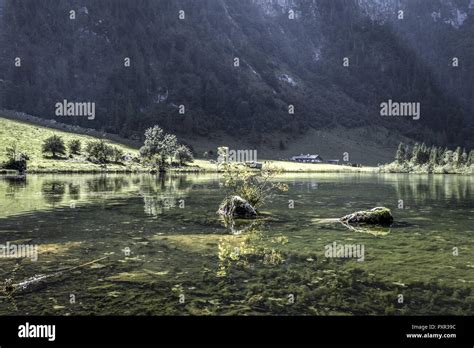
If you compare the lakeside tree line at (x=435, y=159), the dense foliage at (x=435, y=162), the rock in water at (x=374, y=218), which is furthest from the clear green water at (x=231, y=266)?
the lakeside tree line at (x=435, y=159)

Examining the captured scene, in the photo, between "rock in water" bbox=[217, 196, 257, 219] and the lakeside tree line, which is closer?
"rock in water" bbox=[217, 196, 257, 219]

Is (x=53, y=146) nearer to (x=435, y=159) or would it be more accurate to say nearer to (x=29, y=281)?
(x=29, y=281)

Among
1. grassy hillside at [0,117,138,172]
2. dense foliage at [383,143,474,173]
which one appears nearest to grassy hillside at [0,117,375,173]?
grassy hillside at [0,117,138,172]

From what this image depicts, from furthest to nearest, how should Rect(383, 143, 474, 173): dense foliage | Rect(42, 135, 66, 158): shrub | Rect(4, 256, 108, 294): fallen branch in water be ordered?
Rect(383, 143, 474, 173): dense foliage, Rect(42, 135, 66, 158): shrub, Rect(4, 256, 108, 294): fallen branch in water

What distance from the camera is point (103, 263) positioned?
865 inches

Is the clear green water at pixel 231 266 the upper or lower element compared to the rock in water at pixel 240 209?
lower

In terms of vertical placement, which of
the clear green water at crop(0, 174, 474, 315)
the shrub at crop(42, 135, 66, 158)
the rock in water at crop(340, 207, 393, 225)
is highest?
the shrub at crop(42, 135, 66, 158)

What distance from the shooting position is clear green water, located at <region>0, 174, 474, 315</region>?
635 inches

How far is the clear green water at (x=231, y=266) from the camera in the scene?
16125mm

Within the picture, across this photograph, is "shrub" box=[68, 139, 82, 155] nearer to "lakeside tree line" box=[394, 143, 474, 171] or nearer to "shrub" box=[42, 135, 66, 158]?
"shrub" box=[42, 135, 66, 158]

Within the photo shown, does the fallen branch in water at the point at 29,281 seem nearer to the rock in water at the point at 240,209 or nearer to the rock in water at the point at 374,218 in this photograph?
the rock in water at the point at 240,209
